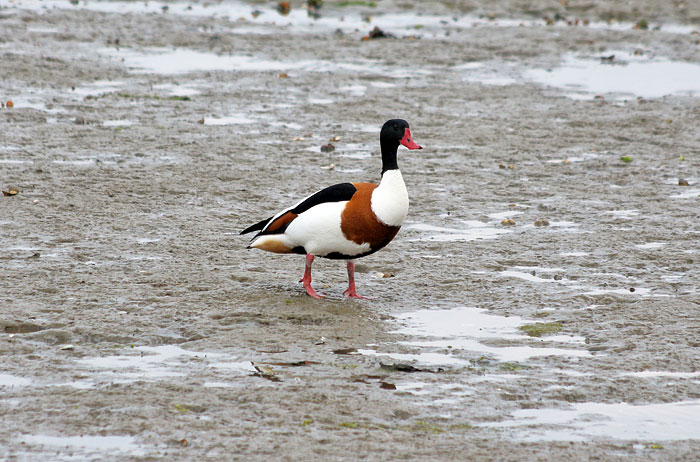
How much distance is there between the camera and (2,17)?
752 inches

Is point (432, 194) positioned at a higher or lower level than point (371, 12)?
lower

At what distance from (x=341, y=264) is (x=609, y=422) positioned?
3.65 metres

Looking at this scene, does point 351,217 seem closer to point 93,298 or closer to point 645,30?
point 93,298

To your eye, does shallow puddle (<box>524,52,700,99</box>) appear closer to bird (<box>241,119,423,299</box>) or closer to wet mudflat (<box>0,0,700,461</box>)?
wet mudflat (<box>0,0,700,461</box>)

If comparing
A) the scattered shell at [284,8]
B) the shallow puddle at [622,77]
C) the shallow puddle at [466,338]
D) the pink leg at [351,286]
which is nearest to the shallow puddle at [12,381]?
the shallow puddle at [466,338]

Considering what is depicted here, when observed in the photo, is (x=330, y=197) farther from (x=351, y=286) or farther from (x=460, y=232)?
(x=460, y=232)

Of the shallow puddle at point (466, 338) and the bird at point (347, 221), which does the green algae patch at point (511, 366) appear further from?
the bird at point (347, 221)

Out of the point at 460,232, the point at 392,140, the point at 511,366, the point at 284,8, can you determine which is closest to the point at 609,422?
the point at 511,366

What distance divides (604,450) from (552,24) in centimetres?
1653

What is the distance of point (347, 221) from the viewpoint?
23.9 feet

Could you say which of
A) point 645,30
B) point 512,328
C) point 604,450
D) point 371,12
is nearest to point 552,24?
point 645,30

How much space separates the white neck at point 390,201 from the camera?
7.25 metres

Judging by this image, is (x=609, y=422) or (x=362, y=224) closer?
(x=609, y=422)

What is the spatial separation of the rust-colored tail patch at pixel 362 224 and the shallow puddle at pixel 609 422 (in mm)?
2077
